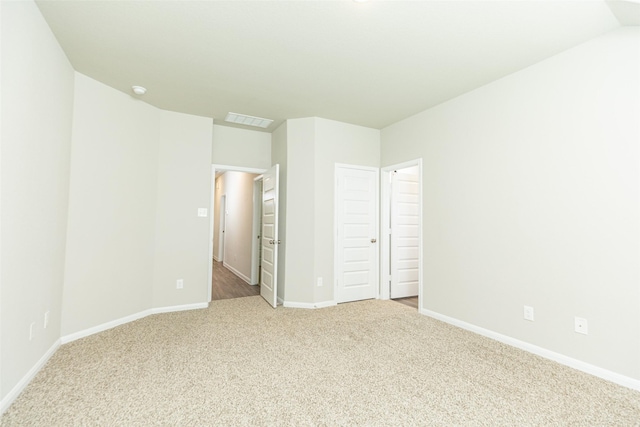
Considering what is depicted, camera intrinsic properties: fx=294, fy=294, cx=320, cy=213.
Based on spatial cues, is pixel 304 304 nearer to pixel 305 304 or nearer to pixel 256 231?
pixel 305 304

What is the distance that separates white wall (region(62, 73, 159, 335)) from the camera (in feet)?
9.48

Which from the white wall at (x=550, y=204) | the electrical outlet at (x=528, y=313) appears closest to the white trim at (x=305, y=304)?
the white wall at (x=550, y=204)

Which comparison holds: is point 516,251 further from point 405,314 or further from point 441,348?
point 405,314

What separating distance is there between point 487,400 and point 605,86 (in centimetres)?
250

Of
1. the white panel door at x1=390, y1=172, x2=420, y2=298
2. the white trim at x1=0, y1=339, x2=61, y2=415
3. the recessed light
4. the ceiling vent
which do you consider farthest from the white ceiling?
the white trim at x1=0, y1=339, x2=61, y2=415

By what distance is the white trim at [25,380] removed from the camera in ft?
5.87

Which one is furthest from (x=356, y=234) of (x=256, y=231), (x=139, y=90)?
(x=139, y=90)

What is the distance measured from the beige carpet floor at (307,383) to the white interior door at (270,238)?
37.5 inches

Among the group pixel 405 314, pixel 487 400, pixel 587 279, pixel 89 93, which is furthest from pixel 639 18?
pixel 89 93

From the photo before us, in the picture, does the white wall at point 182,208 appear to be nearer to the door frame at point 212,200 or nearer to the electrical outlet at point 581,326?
the door frame at point 212,200

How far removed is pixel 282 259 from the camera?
4246 mm

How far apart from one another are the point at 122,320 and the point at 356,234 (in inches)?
122

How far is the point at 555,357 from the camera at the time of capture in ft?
8.19

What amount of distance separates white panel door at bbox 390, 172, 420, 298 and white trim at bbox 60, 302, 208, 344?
9.37ft
